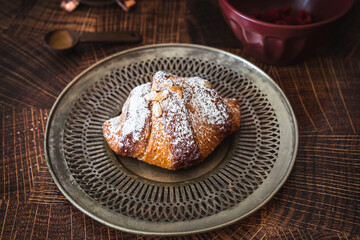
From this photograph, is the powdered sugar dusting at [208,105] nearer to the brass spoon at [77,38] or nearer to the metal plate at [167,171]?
the metal plate at [167,171]

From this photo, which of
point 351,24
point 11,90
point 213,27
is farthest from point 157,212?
point 351,24

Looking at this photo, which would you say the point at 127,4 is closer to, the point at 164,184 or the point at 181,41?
the point at 181,41

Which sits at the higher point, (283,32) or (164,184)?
(283,32)

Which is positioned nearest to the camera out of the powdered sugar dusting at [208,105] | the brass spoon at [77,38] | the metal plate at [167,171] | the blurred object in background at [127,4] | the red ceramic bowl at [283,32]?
the metal plate at [167,171]

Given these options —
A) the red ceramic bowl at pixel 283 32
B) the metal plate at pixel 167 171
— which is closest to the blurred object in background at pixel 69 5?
the metal plate at pixel 167 171

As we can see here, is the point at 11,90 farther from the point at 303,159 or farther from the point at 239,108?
the point at 303,159

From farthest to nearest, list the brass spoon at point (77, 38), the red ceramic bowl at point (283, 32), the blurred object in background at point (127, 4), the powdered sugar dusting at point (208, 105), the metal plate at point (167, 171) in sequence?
the blurred object in background at point (127, 4)
the brass spoon at point (77, 38)
the red ceramic bowl at point (283, 32)
the powdered sugar dusting at point (208, 105)
the metal plate at point (167, 171)

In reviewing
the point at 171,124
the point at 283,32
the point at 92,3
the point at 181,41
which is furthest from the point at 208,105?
the point at 92,3
